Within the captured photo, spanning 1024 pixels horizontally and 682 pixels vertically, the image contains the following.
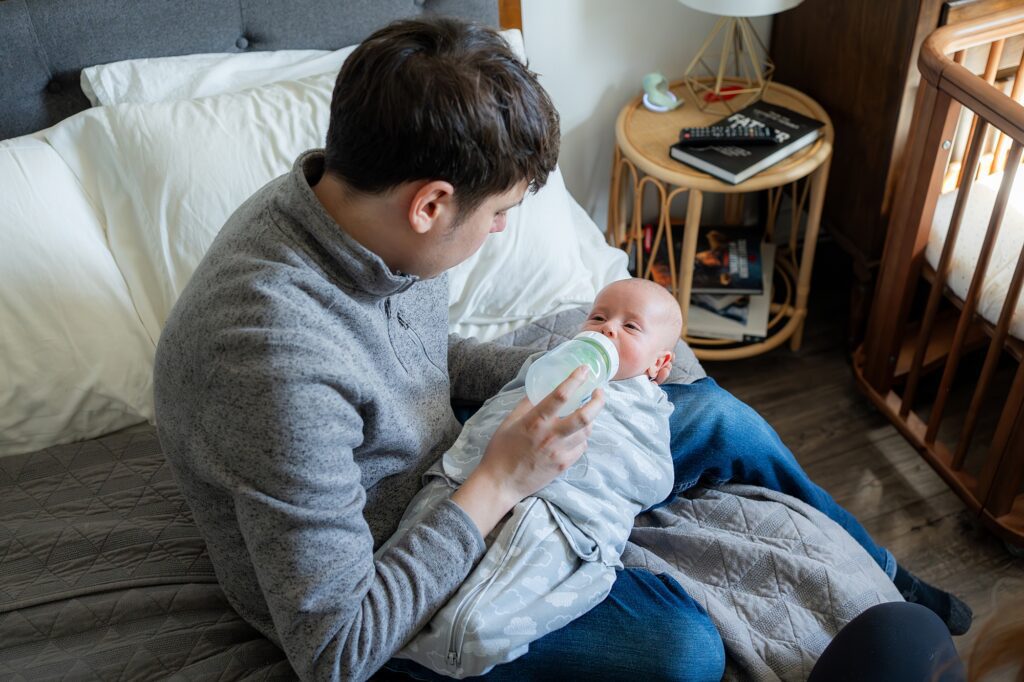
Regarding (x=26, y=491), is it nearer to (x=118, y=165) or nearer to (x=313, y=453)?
(x=118, y=165)

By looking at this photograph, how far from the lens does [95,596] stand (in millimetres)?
1242

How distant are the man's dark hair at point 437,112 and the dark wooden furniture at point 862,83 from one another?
3.98 feet

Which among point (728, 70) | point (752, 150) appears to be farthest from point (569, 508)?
point (728, 70)

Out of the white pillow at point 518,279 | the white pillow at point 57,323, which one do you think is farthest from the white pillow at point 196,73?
the white pillow at point 518,279

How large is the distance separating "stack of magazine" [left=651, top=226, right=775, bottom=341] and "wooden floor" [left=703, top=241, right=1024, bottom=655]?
0.14 m

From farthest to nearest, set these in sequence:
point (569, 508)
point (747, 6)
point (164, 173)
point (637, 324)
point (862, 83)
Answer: point (862, 83) < point (747, 6) < point (164, 173) < point (637, 324) < point (569, 508)

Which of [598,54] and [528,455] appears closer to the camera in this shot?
[528,455]

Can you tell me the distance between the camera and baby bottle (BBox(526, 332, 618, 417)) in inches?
48.2

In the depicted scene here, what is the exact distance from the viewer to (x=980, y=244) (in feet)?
5.87

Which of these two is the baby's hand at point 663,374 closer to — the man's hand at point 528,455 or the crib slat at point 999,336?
the man's hand at point 528,455

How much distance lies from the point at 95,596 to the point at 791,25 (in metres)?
1.98

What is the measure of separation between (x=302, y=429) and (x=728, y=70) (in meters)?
1.86

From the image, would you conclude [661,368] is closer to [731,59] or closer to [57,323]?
[57,323]

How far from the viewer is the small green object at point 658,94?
2.15 metres
